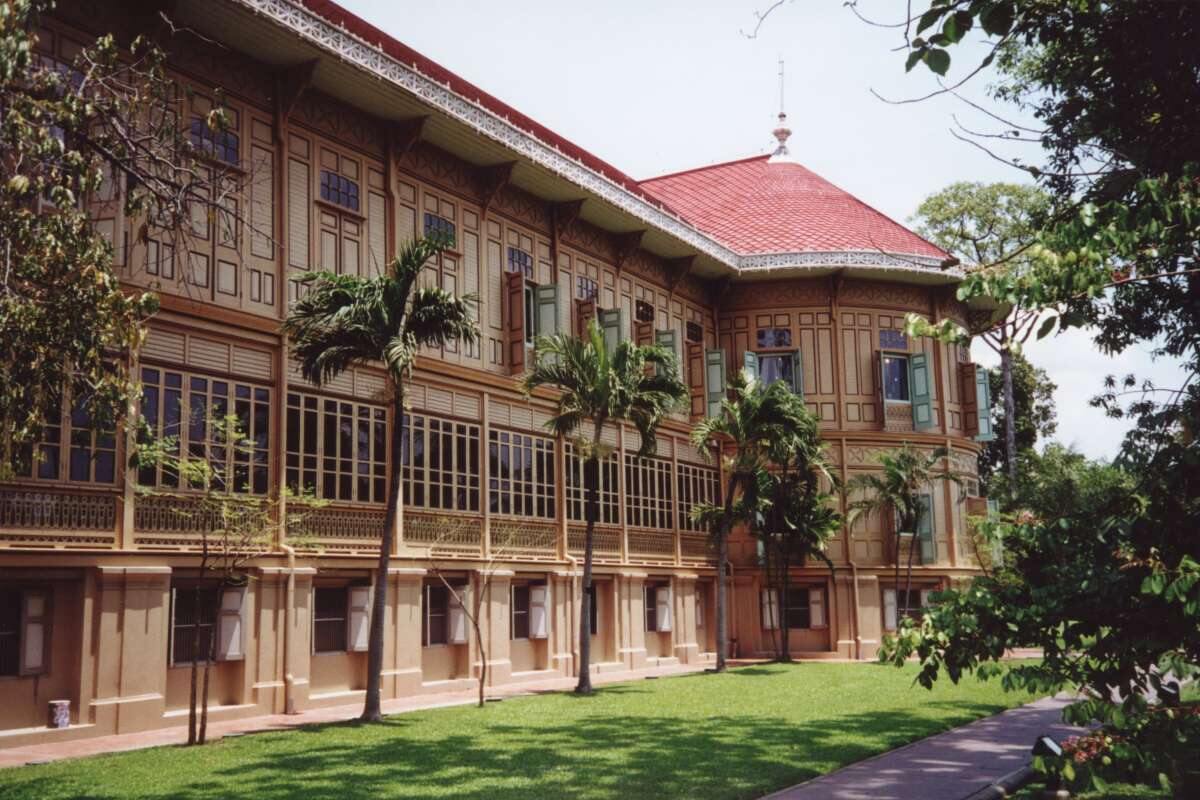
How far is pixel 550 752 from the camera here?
1215cm

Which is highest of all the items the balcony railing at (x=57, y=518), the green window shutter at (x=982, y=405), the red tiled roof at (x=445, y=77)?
the red tiled roof at (x=445, y=77)

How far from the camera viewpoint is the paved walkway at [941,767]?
9859mm

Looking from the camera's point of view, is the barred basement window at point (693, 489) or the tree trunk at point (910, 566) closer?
the tree trunk at point (910, 566)

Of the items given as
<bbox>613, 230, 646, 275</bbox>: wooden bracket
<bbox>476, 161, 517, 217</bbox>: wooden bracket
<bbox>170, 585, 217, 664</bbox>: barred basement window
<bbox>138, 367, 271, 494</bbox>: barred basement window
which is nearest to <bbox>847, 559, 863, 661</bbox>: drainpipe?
<bbox>613, 230, 646, 275</bbox>: wooden bracket

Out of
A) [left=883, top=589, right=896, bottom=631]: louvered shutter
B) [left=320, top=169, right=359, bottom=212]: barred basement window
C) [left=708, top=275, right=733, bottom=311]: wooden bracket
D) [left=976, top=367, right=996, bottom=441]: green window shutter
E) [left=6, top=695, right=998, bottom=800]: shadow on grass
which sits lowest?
[left=6, top=695, right=998, bottom=800]: shadow on grass

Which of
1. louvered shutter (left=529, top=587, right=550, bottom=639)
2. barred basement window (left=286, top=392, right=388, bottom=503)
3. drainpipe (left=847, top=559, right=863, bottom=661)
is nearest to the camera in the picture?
barred basement window (left=286, top=392, right=388, bottom=503)

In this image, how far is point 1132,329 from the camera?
38.3ft

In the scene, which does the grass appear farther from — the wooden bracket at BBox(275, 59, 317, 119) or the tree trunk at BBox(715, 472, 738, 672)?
the wooden bracket at BBox(275, 59, 317, 119)

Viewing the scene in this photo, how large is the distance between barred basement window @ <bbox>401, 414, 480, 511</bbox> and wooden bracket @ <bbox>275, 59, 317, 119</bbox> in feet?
18.0

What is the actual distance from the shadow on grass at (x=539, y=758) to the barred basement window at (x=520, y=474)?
669cm

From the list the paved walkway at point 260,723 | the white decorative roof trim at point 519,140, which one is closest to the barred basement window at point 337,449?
the paved walkway at point 260,723

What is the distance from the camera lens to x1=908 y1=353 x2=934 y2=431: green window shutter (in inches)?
1204

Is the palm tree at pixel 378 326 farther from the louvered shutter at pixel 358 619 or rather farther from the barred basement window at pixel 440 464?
the barred basement window at pixel 440 464

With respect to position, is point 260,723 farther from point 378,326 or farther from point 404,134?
point 404,134
